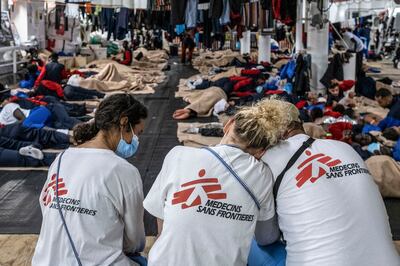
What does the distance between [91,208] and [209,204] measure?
1.49ft

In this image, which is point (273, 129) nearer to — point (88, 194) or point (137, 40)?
point (88, 194)

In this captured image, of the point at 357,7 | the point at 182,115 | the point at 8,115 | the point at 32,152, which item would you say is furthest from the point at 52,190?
the point at 357,7

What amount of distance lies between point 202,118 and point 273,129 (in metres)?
5.58

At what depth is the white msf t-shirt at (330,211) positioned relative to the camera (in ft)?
6.48

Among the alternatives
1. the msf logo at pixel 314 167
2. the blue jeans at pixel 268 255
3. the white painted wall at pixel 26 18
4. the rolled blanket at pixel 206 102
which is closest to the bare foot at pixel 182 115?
the rolled blanket at pixel 206 102

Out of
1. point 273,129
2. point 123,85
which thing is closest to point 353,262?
point 273,129

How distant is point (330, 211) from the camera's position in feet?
6.55

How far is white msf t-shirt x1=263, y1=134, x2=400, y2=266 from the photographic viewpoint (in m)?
1.97

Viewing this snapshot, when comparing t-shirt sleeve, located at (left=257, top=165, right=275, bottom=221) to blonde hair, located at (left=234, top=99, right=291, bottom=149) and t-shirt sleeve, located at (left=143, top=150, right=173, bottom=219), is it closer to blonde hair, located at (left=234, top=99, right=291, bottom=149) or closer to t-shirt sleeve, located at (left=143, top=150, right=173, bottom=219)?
blonde hair, located at (left=234, top=99, right=291, bottom=149)

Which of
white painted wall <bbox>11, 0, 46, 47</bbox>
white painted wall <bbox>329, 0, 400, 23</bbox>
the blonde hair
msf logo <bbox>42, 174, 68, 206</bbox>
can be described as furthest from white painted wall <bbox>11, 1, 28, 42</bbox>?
the blonde hair

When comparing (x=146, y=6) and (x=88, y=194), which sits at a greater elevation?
(x=146, y=6)

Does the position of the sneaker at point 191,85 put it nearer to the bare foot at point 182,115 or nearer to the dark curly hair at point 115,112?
the bare foot at point 182,115

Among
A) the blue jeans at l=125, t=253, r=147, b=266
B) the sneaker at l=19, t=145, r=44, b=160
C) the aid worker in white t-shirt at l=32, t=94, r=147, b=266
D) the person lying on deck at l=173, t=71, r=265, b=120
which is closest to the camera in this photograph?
the aid worker in white t-shirt at l=32, t=94, r=147, b=266

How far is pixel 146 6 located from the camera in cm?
1658
